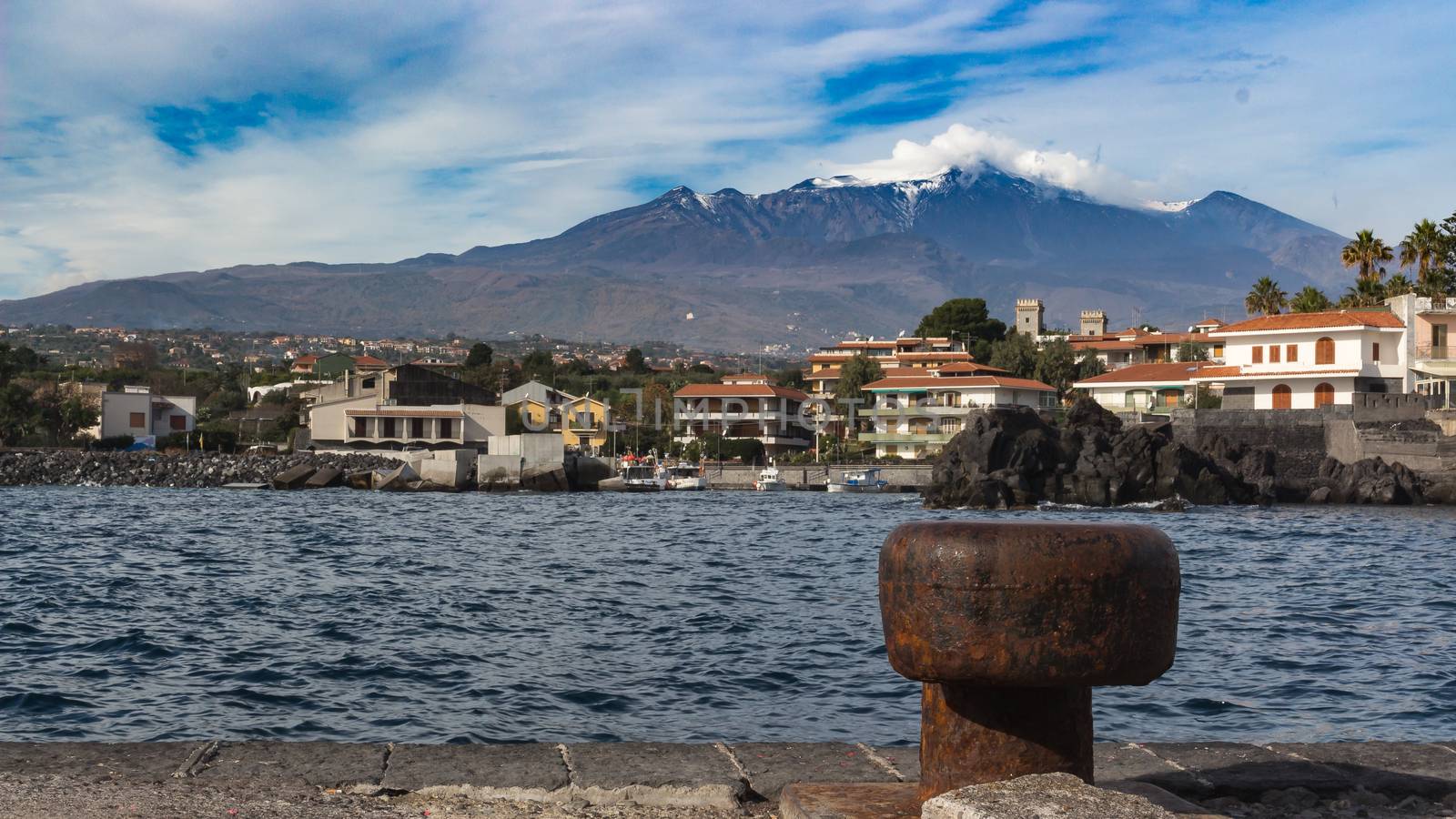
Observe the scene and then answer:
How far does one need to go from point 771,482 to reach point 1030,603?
223 ft

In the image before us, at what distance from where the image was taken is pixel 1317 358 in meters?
63.3

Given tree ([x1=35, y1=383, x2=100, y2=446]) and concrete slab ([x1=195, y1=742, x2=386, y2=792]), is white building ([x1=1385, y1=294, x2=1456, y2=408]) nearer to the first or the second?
concrete slab ([x1=195, y1=742, x2=386, y2=792])

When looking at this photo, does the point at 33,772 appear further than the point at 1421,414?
No

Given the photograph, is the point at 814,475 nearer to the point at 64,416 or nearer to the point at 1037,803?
the point at 64,416

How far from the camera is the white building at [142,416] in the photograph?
85.5 metres

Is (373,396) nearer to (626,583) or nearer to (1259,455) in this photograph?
(1259,455)

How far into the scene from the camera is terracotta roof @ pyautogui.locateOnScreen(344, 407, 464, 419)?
251 ft

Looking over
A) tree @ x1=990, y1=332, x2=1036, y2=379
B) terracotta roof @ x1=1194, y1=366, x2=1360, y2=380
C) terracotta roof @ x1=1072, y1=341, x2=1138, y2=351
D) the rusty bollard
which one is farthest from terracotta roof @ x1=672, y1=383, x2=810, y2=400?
the rusty bollard

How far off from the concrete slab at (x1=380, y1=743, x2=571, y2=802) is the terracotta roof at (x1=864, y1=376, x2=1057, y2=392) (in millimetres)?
75901

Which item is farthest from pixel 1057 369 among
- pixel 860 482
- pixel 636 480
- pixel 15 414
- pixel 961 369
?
pixel 15 414

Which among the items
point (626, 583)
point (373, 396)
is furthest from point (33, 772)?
point (373, 396)

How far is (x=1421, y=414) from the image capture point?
58562mm

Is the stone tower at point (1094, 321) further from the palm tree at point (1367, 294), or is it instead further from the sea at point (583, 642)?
the sea at point (583, 642)

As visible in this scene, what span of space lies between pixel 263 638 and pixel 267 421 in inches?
3357
